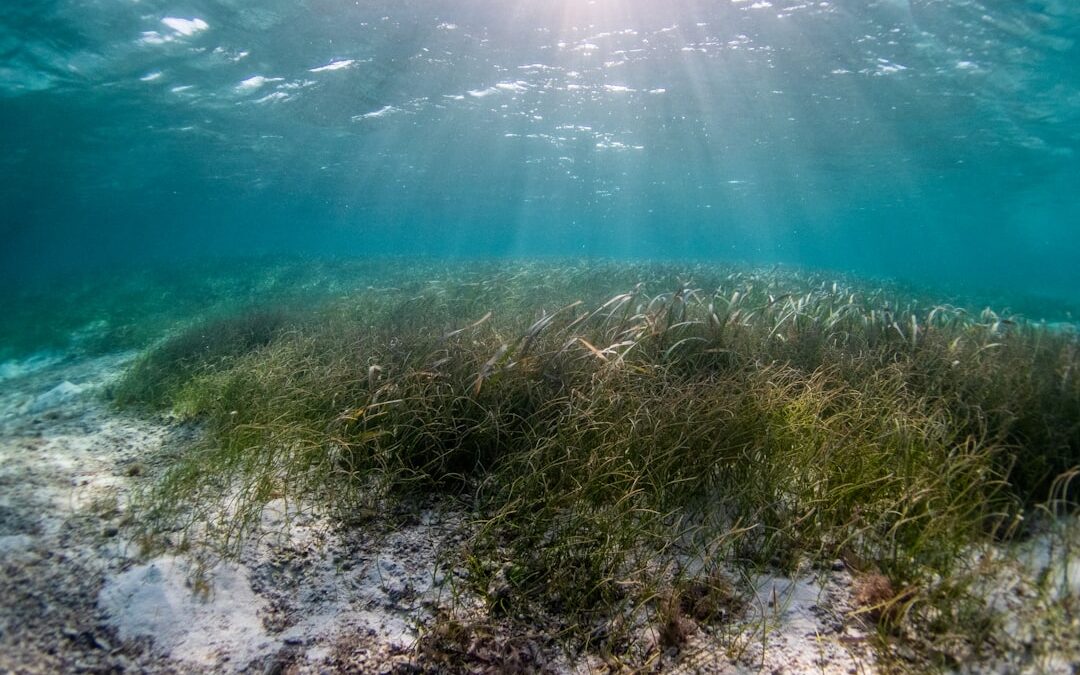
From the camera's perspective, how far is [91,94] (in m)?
20.8

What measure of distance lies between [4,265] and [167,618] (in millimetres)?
153655

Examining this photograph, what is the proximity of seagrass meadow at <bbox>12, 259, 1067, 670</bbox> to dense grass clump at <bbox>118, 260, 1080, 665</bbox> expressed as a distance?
2 centimetres

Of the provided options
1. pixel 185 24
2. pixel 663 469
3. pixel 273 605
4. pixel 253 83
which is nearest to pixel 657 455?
pixel 663 469

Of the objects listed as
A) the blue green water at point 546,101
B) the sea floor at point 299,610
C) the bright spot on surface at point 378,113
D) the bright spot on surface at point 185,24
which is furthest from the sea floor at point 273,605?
the bright spot on surface at point 378,113

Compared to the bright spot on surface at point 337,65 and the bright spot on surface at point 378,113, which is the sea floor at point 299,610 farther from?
the bright spot on surface at point 378,113

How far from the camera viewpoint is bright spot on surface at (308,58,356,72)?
1883 centimetres

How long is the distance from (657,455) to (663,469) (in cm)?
9

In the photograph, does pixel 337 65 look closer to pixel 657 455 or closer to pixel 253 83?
pixel 253 83

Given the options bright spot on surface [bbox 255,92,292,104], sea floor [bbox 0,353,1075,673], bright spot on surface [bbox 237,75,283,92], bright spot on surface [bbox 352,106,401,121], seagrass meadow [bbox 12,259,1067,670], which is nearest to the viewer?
sea floor [bbox 0,353,1075,673]

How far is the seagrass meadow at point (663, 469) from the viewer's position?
2.04 metres

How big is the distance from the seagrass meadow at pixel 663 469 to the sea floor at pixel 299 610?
0.32 feet

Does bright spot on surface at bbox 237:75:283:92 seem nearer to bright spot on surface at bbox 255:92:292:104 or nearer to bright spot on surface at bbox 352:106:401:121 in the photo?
bright spot on surface at bbox 255:92:292:104

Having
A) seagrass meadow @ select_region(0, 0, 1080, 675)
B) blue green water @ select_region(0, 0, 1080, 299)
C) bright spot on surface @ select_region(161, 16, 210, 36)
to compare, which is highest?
bright spot on surface @ select_region(161, 16, 210, 36)

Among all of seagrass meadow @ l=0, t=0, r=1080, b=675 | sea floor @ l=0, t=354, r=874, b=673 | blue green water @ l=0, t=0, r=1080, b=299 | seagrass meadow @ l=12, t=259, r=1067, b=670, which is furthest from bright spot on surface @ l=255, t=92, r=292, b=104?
sea floor @ l=0, t=354, r=874, b=673
